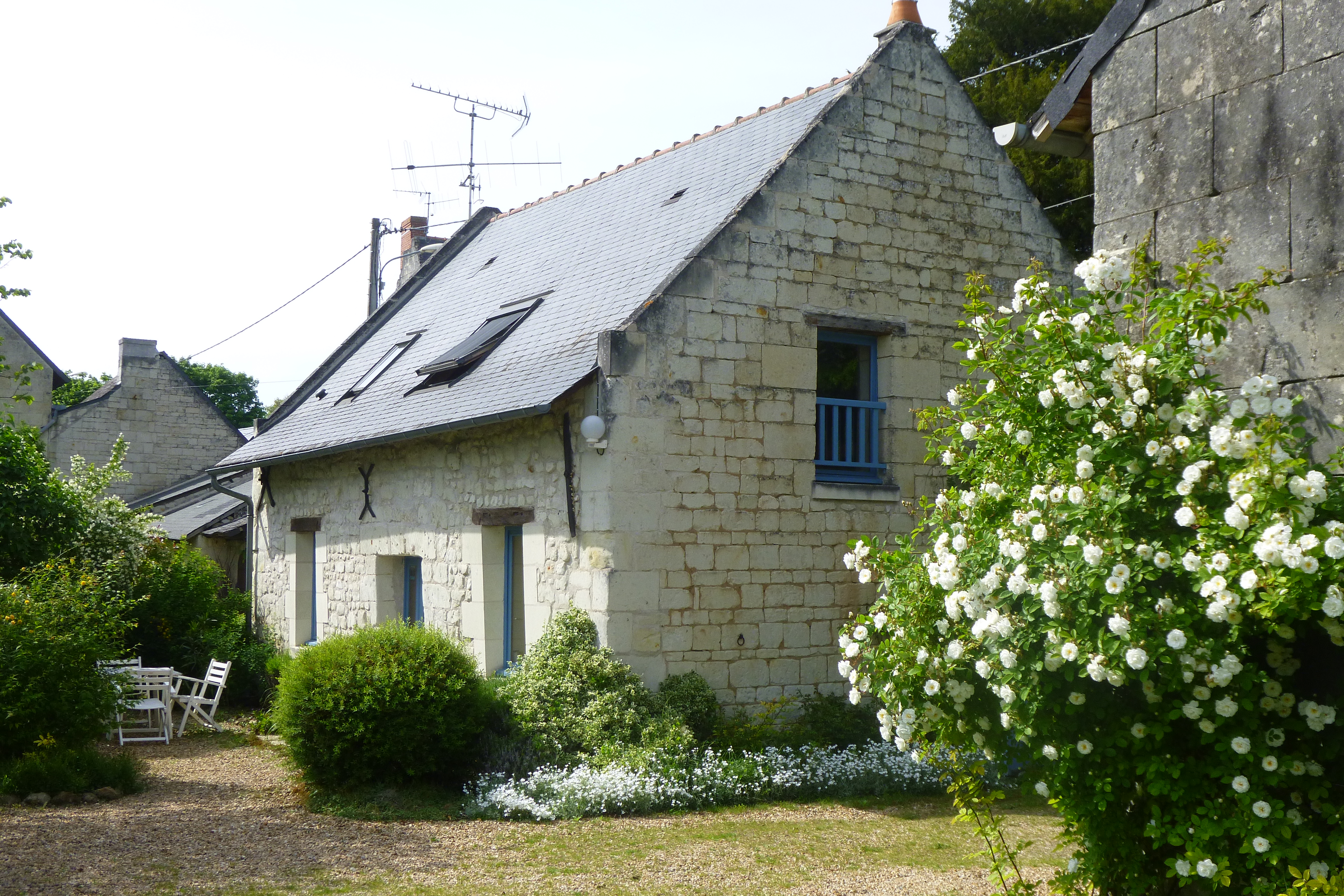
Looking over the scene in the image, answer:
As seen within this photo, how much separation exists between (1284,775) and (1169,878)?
836 mm

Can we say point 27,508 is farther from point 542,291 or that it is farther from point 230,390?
point 230,390

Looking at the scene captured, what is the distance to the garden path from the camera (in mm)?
6008

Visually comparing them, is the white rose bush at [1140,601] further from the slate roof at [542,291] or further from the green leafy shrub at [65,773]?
the green leafy shrub at [65,773]

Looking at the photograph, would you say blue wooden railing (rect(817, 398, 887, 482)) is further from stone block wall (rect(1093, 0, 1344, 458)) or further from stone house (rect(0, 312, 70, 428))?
stone house (rect(0, 312, 70, 428))

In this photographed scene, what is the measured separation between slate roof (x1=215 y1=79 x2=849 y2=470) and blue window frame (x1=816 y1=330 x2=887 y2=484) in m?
1.61

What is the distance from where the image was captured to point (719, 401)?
9.08m

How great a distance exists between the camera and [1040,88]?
16.6 m

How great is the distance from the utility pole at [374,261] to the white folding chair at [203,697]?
9969mm

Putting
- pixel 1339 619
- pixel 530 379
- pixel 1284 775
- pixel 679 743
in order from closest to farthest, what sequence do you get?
pixel 1339 619 < pixel 1284 775 < pixel 679 743 < pixel 530 379

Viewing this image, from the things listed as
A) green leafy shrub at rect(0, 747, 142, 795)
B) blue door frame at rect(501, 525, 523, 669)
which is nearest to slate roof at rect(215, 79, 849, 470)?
blue door frame at rect(501, 525, 523, 669)

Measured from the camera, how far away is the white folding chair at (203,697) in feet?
37.9

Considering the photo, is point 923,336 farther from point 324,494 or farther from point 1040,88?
point 1040,88

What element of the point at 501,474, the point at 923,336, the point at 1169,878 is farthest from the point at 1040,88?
the point at 1169,878

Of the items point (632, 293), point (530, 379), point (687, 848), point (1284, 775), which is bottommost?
point (687, 848)
